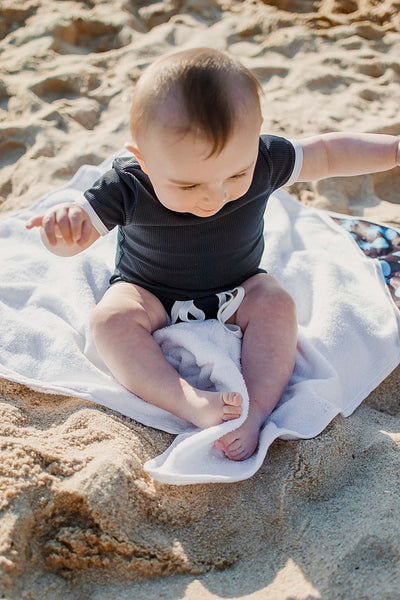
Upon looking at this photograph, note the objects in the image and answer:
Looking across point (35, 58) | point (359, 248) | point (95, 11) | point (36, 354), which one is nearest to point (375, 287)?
point (359, 248)

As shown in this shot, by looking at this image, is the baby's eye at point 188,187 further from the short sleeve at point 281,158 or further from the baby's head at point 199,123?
the short sleeve at point 281,158

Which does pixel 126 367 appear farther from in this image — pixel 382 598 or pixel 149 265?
pixel 382 598

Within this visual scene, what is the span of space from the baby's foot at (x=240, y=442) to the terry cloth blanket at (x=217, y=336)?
0.8 inches

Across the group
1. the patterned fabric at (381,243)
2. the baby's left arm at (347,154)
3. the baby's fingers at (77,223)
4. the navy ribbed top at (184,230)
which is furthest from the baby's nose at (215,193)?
the patterned fabric at (381,243)

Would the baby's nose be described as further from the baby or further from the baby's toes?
the baby's toes

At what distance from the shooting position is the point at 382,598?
1.13 metres

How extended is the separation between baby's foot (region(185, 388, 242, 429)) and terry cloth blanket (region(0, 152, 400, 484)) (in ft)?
0.10

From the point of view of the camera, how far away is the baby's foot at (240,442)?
4.91ft

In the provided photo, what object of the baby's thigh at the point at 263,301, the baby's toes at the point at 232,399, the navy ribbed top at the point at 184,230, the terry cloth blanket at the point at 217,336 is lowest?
the terry cloth blanket at the point at 217,336

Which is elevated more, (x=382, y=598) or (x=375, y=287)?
(x=382, y=598)

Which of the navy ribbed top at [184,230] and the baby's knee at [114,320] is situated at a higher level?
the navy ribbed top at [184,230]

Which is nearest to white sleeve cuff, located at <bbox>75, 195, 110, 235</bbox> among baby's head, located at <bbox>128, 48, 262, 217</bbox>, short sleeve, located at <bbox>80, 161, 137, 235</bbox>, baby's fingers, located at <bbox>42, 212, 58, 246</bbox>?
short sleeve, located at <bbox>80, 161, 137, 235</bbox>

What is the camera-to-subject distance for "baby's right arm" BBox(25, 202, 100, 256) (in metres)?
1.51

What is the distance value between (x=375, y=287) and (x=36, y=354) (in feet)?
3.54
